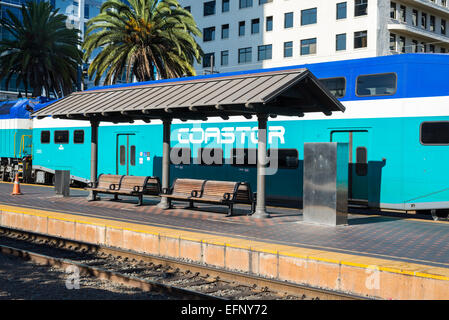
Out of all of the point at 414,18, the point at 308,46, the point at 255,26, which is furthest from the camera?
the point at 255,26

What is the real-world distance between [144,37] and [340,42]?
23771 mm

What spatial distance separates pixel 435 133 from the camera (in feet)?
44.6

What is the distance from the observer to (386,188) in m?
14.2

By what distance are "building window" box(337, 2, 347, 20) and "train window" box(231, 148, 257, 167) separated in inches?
1367

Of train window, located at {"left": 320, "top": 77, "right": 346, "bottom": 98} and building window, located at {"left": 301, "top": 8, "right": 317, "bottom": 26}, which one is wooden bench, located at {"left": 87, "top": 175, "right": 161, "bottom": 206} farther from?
building window, located at {"left": 301, "top": 8, "right": 317, "bottom": 26}

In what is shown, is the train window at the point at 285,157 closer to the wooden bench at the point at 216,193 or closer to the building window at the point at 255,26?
the wooden bench at the point at 216,193

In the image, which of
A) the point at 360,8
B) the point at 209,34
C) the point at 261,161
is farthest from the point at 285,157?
the point at 209,34

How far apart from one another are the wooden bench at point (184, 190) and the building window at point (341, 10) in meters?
37.4

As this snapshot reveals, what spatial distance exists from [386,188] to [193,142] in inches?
287

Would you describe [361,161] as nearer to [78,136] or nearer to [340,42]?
[78,136]

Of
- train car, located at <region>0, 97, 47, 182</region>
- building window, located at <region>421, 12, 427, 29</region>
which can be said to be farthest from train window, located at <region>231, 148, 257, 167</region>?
building window, located at <region>421, 12, 427, 29</region>

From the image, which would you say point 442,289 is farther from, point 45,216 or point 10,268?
point 45,216

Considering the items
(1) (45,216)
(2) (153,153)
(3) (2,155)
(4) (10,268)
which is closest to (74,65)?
(3) (2,155)

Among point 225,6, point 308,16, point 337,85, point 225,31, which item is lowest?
point 337,85
